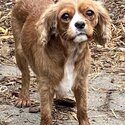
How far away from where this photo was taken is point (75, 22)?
4.97 meters

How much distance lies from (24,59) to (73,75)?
1132 mm

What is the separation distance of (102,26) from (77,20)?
0.62m

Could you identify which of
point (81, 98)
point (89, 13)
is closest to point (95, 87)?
point (81, 98)

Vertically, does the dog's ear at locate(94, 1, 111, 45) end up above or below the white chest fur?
above

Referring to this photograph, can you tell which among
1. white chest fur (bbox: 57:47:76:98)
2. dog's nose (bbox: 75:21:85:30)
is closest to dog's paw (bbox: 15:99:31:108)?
white chest fur (bbox: 57:47:76:98)

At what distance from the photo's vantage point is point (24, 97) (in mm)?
6574

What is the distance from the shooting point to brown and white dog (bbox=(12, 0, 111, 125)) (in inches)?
200

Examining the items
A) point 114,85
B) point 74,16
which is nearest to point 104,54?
point 114,85

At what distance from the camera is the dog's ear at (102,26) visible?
5.48m

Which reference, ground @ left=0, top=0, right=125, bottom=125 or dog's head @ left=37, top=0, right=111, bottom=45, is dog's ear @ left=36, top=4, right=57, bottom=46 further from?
ground @ left=0, top=0, right=125, bottom=125

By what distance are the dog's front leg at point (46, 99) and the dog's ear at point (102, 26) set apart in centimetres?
70

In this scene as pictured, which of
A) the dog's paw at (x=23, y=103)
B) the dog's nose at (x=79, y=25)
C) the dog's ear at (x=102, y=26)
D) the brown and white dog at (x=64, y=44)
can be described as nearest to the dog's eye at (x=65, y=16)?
the brown and white dog at (x=64, y=44)

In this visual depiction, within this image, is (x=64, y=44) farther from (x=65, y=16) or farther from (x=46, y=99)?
(x=46, y=99)

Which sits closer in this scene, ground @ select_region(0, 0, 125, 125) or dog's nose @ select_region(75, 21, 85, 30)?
dog's nose @ select_region(75, 21, 85, 30)
